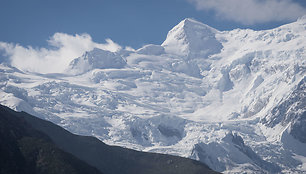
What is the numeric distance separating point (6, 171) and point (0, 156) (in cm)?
905

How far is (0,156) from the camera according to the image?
7864 inches

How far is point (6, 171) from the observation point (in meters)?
193
